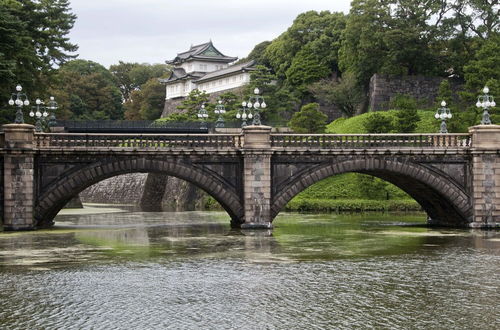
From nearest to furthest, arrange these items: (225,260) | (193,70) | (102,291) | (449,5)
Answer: (102,291) → (225,260) → (449,5) → (193,70)

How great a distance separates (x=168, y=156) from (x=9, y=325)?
2305 centimetres

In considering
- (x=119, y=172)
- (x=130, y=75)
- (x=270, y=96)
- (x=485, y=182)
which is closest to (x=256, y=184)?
(x=119, y=172)

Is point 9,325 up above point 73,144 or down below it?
below

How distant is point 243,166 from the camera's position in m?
39.7

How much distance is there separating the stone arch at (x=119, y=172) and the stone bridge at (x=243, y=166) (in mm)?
55

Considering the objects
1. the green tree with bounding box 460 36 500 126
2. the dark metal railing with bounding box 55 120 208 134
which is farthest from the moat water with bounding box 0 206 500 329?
the green tree with bounding box 460 36 500 126

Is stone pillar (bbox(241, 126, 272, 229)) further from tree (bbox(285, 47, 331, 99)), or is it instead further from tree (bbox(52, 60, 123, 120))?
tree (bbox(52, 60, 123, 120))

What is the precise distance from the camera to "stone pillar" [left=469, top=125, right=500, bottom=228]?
132ft

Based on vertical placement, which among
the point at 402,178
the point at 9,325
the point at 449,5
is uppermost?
the point at 449,5

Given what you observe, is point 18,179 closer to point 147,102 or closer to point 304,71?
point 304,71

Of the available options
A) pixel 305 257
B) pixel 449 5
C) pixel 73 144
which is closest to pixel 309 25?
pixel 449 5

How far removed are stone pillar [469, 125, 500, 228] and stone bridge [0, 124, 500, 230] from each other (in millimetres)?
57

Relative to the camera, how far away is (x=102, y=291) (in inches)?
821

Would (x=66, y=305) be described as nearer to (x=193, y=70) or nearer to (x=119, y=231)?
(x=119, y=231)
